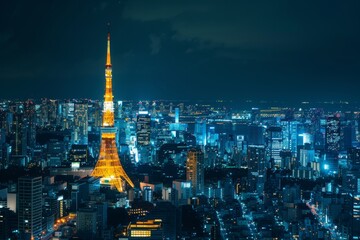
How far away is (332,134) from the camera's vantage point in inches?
569

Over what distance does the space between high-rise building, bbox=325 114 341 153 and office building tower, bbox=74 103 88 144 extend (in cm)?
564

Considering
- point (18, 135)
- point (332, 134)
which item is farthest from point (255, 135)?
point (18, 135)

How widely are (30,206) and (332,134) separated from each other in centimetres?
888

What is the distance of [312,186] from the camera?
11312 mm

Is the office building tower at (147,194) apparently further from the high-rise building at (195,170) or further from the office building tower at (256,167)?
the office building tower at (256,167)

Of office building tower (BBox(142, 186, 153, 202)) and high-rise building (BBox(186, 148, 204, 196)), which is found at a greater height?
high-rise building (BBox(186, 148, 204, 196))

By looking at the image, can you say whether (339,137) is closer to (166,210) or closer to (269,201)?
(269,201)

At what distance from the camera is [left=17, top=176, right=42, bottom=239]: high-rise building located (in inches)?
281

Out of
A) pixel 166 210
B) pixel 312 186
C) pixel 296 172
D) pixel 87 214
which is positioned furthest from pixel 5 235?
pixel 296 172

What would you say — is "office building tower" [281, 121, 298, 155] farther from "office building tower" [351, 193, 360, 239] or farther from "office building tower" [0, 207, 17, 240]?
"office building tower" [0, 207, 17, 240]

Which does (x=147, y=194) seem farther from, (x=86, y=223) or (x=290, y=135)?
(x=290, y=135)

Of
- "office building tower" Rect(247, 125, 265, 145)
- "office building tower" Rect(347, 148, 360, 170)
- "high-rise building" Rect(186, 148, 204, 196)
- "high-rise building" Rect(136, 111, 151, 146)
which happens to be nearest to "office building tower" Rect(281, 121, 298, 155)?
"office building tower" Rect(247, 125, 265, 145)

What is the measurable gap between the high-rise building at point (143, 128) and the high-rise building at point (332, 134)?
439 cm

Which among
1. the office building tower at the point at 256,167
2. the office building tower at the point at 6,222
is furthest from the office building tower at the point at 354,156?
the office building tower at the point at 6,222
